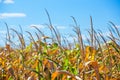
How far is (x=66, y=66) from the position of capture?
3373 millimetres

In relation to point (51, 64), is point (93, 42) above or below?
above

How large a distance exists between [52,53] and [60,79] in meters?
1.34

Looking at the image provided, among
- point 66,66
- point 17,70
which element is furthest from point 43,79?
point 17,70

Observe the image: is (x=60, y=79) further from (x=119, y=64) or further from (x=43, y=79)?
(x=119, y=64)

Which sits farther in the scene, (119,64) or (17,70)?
(119,64)

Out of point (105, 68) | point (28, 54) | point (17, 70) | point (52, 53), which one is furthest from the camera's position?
point (28, 54)

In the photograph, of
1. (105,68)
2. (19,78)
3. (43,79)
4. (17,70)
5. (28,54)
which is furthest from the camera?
(28,54)

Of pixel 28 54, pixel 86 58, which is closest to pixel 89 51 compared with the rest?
pixel 86 58

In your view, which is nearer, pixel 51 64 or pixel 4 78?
pixel 51 64

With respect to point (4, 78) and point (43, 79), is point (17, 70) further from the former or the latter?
point (43, 79)

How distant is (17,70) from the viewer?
12.3ft

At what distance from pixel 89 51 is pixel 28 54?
1865 millimetres

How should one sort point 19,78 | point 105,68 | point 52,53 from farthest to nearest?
1. point 52,53
2. point 19,78
3. point 105,68

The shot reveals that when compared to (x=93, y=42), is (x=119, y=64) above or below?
below
